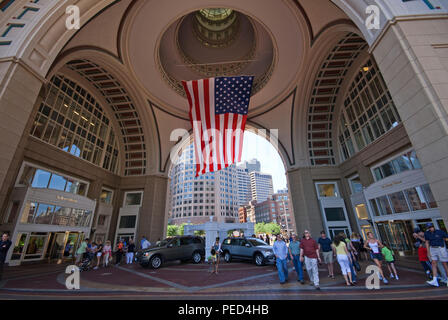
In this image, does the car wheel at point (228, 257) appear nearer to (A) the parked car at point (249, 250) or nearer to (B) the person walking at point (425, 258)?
(A) the parked car at point (249, 250)

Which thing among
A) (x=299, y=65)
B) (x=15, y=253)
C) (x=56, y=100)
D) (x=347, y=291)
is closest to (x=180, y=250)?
(x=347, y=291)

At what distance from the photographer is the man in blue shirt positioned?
6594mm

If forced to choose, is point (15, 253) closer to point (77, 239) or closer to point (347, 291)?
point (77, 239)

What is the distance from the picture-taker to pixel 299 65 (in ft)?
64.2

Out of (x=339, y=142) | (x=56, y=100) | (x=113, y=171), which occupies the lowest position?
(x=113, y=171)

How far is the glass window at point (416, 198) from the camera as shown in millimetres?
12438

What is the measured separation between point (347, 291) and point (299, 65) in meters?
19.4

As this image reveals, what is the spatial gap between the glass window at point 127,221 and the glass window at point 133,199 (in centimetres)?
167

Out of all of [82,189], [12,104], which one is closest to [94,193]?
[82,189]

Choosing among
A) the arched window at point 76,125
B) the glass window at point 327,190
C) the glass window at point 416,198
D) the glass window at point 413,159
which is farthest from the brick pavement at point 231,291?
the glass window at point 327,190

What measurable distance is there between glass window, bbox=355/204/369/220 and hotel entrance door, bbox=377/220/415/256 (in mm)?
2344

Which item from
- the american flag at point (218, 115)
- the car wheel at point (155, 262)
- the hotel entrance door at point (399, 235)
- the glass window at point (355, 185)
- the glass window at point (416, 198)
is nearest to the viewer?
the car wheel at point (155, 262)

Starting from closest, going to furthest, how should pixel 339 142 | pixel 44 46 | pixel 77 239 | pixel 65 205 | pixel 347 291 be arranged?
pixel 347 291 < pixel 44 46 < pixel 65 205 < pixel 77 239 < pixel 339 142

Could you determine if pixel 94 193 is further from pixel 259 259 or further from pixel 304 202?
pixel 304 202
